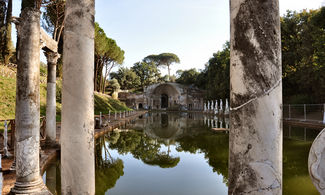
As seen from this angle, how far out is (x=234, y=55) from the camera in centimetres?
153

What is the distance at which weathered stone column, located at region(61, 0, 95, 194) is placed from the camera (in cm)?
202

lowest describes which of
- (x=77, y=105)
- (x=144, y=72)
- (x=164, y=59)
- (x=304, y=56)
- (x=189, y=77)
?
(x=77, y=105)

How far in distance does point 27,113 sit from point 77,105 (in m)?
1.61

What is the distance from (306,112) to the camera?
46.0 feet

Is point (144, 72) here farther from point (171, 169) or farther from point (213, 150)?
point (171, 169)

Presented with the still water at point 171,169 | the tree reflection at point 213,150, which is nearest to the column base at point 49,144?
the still water at point 171,169

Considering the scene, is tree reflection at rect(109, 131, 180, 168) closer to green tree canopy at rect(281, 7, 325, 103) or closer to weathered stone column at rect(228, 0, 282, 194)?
weathered stone column at rect(228, 0, 282, 194)

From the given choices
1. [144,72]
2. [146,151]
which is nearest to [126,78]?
[144,72]

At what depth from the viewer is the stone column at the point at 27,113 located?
3135 millimetres

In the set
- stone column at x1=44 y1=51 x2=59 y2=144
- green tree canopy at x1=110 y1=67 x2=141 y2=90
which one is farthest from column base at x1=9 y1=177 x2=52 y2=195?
green tree canopy at x1=110 y1=67 x2=141 y2=90

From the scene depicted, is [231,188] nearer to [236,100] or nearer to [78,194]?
[236,100]

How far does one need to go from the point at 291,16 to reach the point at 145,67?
40.7 m

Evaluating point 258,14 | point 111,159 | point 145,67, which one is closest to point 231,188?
point 258,14

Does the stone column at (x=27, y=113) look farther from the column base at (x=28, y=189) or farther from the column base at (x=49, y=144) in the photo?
the column base at (x=49, y=144)
